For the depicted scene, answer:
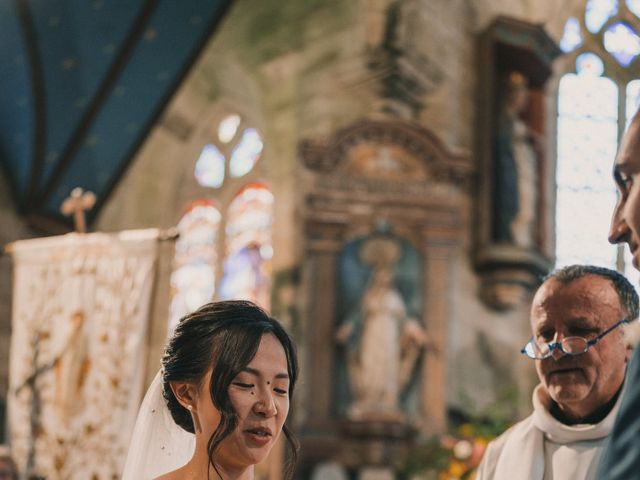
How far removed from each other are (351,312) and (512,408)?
68.6 inches

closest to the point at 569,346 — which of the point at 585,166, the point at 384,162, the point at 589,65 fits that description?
the point at 384,162

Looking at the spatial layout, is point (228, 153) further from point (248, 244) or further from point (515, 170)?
point (515, 170)

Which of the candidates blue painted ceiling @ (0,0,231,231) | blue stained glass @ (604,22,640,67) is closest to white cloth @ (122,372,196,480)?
blue painted ceiling @ (0,0,231,231)

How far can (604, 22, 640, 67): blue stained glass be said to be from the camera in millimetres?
14539

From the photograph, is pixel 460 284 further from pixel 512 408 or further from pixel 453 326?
pixel 512 408

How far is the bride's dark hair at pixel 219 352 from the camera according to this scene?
2947 millimetres

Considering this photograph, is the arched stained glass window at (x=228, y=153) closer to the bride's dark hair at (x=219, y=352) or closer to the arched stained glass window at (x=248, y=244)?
the arched stained glass window at (x=248, y=244)

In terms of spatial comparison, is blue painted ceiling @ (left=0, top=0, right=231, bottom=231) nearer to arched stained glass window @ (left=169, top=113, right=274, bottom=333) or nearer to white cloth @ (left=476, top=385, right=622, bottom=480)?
arched stained glass window @ (left=169, top=113, right=274, bottom=333)

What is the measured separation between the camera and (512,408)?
11930 mm

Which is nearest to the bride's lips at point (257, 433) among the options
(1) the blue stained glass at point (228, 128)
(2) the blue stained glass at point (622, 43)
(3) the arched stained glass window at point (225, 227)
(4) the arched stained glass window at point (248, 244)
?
(4) the arched stained glass window at point (248, 244)

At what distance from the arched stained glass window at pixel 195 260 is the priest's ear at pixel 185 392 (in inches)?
440

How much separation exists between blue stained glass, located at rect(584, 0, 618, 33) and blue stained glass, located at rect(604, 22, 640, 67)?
12 cm

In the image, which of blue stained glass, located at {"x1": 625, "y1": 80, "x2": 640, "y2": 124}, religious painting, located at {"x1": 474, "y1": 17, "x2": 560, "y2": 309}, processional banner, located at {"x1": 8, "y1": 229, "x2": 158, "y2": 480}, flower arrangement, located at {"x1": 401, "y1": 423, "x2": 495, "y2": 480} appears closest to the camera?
processional banner, located at {"x1": 8, "y1": 229, "x2": 158, "y2": 480}

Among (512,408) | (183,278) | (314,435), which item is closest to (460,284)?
(512,408)
